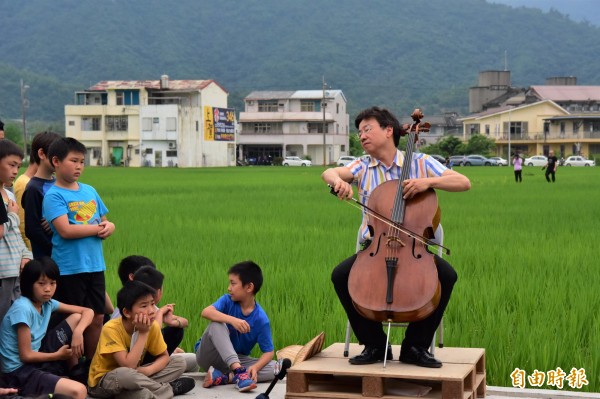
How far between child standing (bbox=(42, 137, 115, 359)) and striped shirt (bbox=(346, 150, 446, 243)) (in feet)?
4.75

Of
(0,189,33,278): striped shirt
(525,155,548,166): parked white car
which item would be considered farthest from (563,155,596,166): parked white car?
(0,189,33,278): striped shirt

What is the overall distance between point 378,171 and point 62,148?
1817 mm

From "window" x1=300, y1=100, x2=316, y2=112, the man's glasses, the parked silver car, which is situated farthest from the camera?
"window" x1=300, y1=100, x2=316, y2=112

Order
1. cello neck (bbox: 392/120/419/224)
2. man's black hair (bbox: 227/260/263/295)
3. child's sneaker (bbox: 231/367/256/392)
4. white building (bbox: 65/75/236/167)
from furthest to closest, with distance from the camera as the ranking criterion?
white building (bbox: 65/75/236/167) → man's black hair (bbox: 227/260/263/295) → child's sneaker (bbox: 231/367/256/392) → cello neck (bbox: 392/120/419/224)

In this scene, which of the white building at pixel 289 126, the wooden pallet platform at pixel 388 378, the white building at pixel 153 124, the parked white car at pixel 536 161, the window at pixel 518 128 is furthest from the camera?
the white building at pixel 289 126

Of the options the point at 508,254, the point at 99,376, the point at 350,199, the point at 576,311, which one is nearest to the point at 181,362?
the point at 99,376

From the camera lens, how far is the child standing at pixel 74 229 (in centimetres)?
566

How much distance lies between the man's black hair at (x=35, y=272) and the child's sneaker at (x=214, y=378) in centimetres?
105

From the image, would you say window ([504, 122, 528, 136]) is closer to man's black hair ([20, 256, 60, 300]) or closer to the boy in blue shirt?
the boy in blue shirt

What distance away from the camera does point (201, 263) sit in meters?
11.2

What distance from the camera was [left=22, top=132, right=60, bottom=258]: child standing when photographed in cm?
583

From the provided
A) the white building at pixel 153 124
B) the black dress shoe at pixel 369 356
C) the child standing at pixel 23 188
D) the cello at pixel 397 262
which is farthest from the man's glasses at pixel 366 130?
the white building at pixel 153 124

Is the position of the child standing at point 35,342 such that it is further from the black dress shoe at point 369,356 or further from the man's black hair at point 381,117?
the man's black hair at point 381,117

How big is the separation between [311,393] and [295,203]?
1881 centimetres
